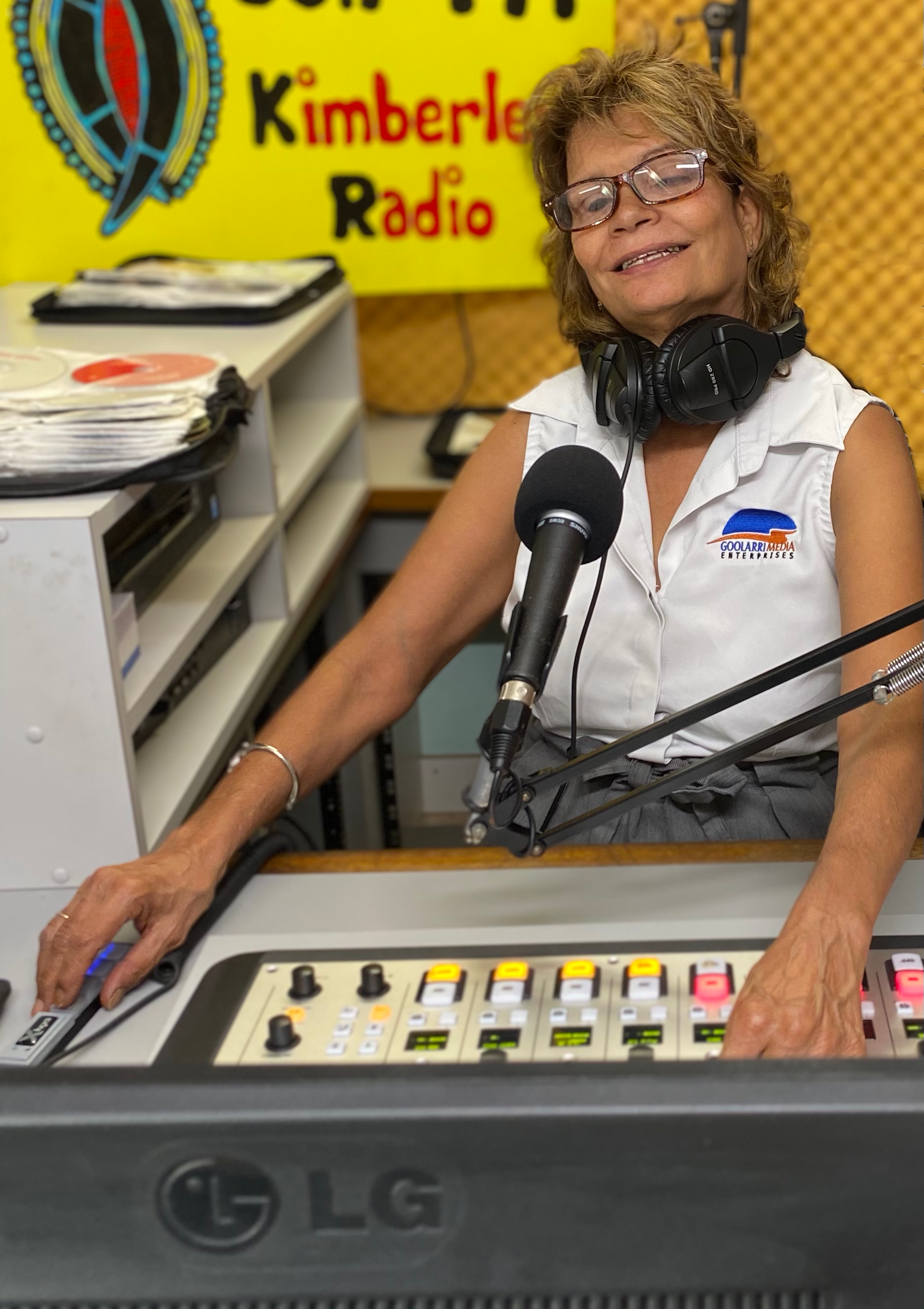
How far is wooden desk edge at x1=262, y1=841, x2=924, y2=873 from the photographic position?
3.51ft

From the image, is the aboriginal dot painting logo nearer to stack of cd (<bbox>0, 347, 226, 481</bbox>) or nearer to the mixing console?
stack of cd (<bbox>0, 347, 226, 481</bbox>)

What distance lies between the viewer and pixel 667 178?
1.21 metres

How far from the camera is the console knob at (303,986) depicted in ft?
2.92

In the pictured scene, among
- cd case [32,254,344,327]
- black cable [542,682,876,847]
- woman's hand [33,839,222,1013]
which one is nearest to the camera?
black cable [542,682,876,847]

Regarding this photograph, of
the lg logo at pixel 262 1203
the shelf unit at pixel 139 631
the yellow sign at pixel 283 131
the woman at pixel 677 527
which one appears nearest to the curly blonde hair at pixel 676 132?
the woman at pixel 677 527

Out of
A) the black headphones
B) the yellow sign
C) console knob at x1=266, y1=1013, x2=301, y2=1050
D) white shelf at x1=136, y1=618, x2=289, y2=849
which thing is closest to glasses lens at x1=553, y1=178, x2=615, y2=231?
the black headphones

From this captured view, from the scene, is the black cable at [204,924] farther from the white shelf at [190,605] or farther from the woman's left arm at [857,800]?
the woman's left arm at [857,800]

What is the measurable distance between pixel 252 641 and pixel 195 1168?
145cm

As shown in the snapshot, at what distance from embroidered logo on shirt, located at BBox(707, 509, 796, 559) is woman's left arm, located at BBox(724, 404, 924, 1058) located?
1.8 inches

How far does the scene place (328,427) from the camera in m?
2.33

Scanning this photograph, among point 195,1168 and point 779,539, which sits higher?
point 195,1168

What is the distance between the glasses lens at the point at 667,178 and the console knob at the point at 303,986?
0.75 metres

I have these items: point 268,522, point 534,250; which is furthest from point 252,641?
point 534,250

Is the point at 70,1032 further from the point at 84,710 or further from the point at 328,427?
the point at 328,427
